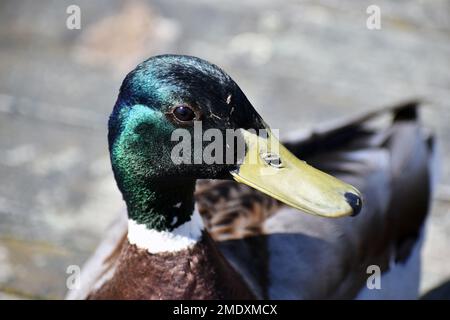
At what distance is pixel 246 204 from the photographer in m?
2.76

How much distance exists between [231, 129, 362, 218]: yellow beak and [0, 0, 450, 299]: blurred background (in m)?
1.40

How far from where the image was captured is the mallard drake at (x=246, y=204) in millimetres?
2074

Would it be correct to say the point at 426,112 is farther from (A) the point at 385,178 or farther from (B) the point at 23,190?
(B) the point at 23,190

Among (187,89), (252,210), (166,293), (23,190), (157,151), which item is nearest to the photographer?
(187,89)

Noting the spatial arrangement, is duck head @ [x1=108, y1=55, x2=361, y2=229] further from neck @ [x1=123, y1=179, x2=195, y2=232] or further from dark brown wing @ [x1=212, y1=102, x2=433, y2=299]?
dark brown wing @ [x1=212, y1=102, x2=433, y2=299]

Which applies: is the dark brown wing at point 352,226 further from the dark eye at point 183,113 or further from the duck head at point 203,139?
the dark eye at point 183,113

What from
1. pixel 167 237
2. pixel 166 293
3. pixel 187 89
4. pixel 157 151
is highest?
pixel 187 89

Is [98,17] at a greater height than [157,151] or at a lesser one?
greater

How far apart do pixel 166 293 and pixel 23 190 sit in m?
1.46

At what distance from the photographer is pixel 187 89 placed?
2051 mm

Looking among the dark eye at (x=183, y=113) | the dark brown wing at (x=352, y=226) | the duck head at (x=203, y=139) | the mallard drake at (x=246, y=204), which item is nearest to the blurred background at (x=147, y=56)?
the dark brown wing at (x=352, y=226)

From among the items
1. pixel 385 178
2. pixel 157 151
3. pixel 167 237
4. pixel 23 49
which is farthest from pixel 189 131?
pixel 23 49

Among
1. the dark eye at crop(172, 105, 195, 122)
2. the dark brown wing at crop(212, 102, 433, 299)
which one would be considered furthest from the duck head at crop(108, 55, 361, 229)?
the dark brown wing at crop(212, 102, 433, 299)

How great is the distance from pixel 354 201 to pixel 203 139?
0.44 metres
